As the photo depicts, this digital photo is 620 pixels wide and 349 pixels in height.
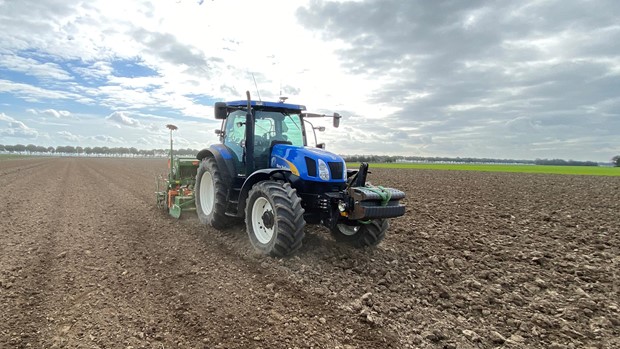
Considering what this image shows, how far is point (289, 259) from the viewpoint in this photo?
5746 mm

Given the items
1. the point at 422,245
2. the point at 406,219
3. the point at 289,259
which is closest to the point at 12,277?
the point at 289,259

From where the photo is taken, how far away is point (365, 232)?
6387mm

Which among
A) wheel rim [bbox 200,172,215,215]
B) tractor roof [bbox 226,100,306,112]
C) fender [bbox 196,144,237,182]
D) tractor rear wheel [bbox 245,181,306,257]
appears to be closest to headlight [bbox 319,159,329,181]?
tractor rear wheel [bbox 245,181,306,257]

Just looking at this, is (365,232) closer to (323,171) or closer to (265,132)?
(323,171)

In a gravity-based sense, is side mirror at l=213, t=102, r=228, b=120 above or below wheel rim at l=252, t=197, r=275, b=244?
above

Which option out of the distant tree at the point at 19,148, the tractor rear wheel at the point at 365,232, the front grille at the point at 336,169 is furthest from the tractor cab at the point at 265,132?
the distant tree at the point at 19,148

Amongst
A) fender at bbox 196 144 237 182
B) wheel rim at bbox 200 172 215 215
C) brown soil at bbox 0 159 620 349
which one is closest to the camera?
brown soil at bbox 0 159 620 349

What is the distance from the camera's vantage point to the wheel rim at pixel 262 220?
598 centimetres

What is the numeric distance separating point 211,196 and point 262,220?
2408 mm

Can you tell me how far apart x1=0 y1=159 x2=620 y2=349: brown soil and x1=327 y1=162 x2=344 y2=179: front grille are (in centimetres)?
127

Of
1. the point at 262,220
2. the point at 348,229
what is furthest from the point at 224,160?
the point at 348,229

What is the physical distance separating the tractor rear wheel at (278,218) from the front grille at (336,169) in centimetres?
75

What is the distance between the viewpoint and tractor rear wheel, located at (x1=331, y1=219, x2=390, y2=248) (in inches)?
250

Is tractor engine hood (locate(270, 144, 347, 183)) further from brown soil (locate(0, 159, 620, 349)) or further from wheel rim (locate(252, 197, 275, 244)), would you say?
brown soil (locate(0, 159, 620, 349))
